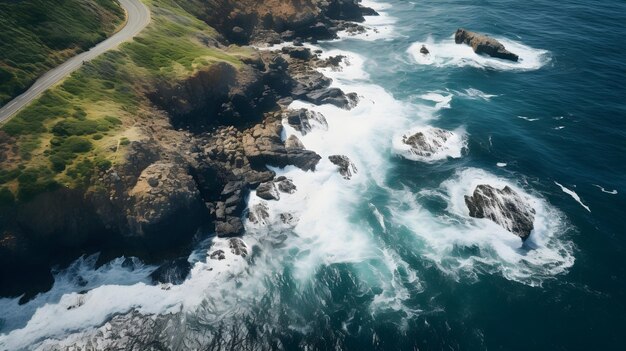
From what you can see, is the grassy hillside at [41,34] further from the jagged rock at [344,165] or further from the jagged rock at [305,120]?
the jagged rock at [344,165]

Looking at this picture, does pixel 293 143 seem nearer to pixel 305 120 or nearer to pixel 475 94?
pixel 305 120

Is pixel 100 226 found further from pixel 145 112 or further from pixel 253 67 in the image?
pixel 253 67

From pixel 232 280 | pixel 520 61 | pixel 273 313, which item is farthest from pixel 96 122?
pixel 520 61

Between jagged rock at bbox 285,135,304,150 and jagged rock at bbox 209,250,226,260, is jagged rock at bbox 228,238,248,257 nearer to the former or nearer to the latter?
jagged rock at bbox 209,250,226,260

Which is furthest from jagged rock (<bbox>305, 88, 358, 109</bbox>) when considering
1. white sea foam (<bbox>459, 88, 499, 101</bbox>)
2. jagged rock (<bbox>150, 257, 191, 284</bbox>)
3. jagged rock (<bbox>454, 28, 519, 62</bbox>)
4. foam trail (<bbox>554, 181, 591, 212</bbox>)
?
jagged rock (<bbox>150, 257, 191, 284</bbox>)

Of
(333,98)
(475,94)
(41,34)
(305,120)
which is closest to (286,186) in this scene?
(305,120)

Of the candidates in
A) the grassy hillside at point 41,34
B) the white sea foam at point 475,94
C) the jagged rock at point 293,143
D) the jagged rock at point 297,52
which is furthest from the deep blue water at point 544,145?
the grassy hillside at point 41,34

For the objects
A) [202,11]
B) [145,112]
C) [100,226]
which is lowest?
[100,226]
